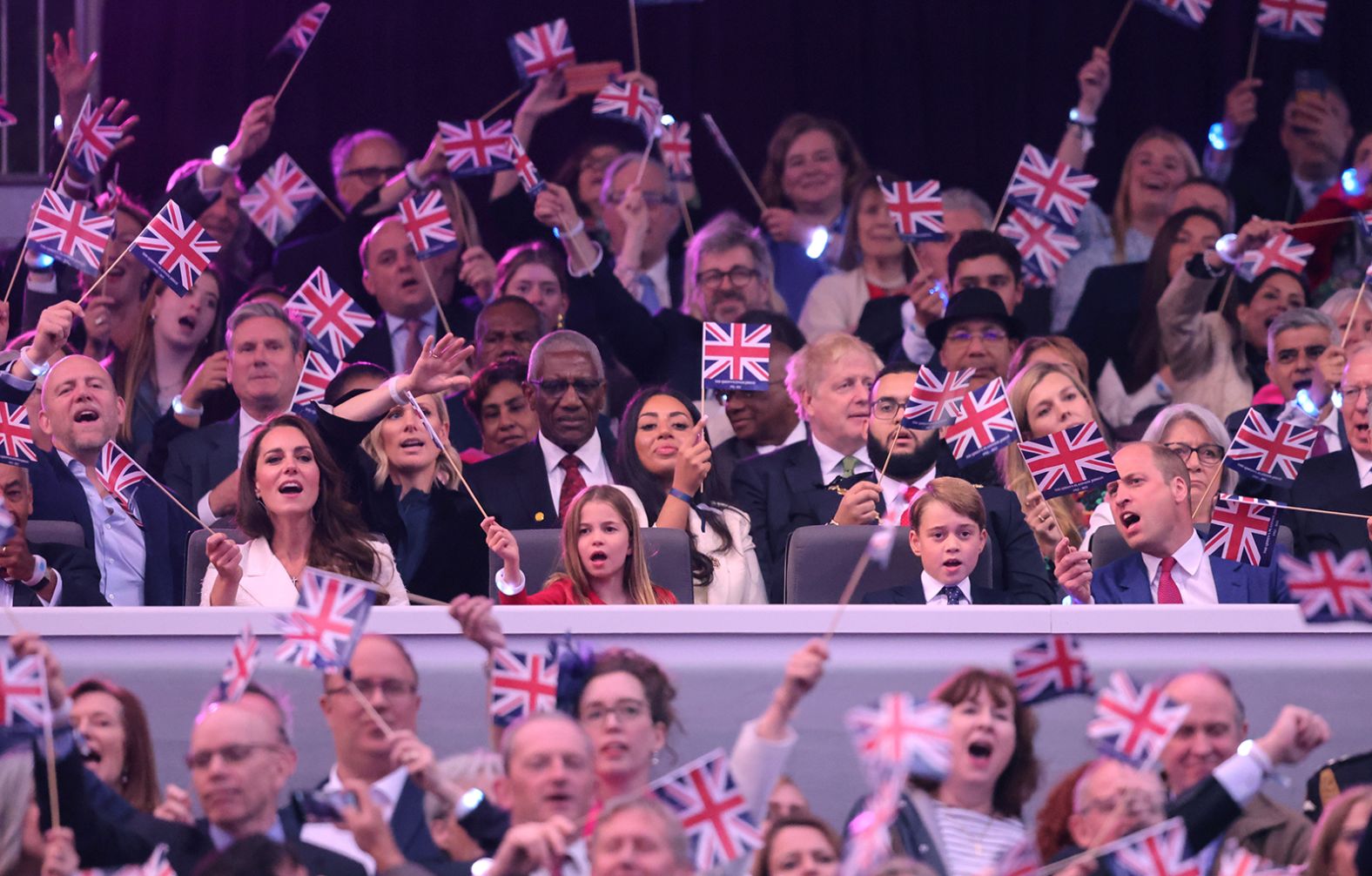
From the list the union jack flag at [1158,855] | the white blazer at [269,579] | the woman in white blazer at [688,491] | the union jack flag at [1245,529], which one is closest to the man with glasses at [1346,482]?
the union jack flag at [1245,529]

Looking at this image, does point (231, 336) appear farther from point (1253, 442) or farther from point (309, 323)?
point (1253, 442)

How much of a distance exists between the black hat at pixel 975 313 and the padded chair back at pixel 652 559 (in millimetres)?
1308

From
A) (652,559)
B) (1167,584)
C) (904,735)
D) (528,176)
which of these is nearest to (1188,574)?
(1167,584)

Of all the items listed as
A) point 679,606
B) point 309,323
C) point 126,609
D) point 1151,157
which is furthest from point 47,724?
point 1151,157

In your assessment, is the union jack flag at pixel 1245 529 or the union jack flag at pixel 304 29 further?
the union jack flag at pixel 304 29

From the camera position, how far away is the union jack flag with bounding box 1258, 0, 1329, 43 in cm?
749

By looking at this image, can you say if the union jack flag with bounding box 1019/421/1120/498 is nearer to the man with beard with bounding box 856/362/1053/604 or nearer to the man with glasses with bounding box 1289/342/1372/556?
the man with beard with bounding box 856/362/1053/604

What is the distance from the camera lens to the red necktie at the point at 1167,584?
4.95 meters

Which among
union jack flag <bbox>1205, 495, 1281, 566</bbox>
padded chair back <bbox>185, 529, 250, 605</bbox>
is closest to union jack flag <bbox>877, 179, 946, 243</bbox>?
union jack flag <bbox>1205, 495, 1281, 566</bbox>

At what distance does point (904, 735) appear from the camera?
3598mm

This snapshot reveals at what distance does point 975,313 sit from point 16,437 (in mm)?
2494

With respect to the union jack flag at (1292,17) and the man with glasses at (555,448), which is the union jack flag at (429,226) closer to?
the man with glasses at (555,448)

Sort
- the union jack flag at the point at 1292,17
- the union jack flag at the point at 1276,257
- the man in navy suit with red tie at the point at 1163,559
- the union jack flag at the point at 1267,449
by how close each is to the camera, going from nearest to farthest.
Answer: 1. the man in navy suit with red tie at the point at 1163,559
2. the union jack flag at the point at 1267,449
3. the union jack flag at the point at 1276,257
4. the union jack flag at the point at 1292,17

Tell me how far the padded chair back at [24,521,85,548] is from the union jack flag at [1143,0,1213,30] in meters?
3.98
